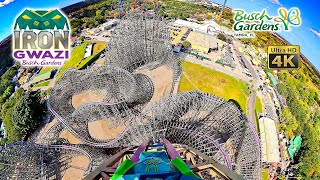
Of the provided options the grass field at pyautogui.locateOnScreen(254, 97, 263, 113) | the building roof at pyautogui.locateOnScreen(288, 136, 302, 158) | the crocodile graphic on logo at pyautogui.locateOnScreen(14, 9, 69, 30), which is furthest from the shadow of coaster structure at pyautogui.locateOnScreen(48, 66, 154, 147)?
the building roof at pyautogui.locateOnScreen(288, 136, 302, 158)

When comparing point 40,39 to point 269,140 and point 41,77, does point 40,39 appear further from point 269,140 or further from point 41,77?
point 269,140

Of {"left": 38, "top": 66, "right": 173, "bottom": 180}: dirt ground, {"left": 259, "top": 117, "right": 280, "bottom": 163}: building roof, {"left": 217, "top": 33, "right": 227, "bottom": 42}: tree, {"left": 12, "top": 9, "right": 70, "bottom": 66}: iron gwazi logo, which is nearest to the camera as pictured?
{"left": 38, "top": 66, "right": 173, "bottom": 180}: dirt ground

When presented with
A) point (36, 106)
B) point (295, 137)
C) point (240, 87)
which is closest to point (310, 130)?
point (295, 137)

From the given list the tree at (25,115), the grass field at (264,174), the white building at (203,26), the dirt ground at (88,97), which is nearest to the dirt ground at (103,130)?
the dirt ground at (88,97)

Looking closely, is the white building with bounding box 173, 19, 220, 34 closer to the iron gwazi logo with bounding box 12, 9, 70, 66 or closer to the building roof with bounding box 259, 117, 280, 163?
the iron gwazi logo with bounding box 12, 9, 70, 66

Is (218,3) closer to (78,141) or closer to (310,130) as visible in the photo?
(310,130)

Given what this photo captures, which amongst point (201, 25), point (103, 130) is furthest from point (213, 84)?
point (103, 130)

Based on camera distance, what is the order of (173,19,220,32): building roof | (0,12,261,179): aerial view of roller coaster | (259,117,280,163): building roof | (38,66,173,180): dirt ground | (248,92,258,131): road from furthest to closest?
(173,19,220,32): building roof
(248,92,258,131): road
(259,117,280,163): building roof
(38,66,173,180): dirt ground
(0,12,261,179): aerial view of roller coaster
